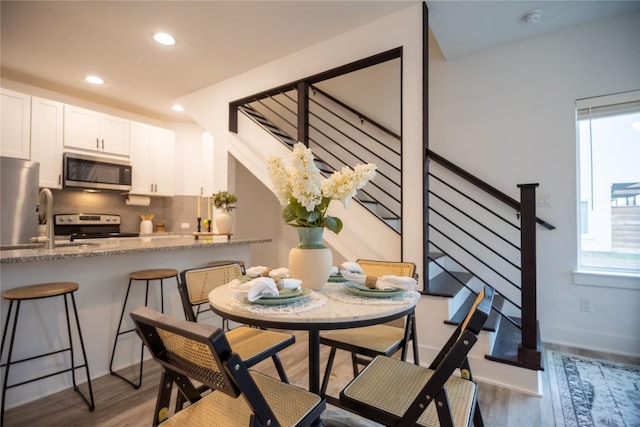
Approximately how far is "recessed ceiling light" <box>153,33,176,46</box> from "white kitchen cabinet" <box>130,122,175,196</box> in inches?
77.1

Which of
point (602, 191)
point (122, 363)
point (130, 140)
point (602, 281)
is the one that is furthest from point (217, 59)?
point (602, 281)

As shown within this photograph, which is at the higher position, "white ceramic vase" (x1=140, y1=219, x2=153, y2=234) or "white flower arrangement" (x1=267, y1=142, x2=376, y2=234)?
"white flower arrangement" (x1=267, y1=142, x2=376, y2=234)

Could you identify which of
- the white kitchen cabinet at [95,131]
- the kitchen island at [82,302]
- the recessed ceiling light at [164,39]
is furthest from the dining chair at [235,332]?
the white kitchen cabinet at [95,131]

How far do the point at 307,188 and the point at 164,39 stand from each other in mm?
2557

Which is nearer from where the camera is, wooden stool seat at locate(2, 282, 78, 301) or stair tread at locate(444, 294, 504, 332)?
wooden stool seat at locate(2, 282, 78, 301)

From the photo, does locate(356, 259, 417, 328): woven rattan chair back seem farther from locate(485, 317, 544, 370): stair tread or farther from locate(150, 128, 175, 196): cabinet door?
locate(150, 128, 175, 196): cabinet door

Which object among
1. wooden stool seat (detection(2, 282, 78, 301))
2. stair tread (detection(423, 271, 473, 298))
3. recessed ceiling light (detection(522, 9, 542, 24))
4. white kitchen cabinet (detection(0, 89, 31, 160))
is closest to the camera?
wooden stool seat (detection(2, 282, 78, 301))

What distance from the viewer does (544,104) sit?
9.41ft

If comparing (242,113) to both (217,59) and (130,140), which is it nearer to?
(217,59)

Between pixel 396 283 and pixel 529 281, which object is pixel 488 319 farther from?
pixel 396 283

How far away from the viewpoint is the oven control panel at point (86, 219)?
12.5ft

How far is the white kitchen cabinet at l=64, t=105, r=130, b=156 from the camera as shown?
12.4 feet

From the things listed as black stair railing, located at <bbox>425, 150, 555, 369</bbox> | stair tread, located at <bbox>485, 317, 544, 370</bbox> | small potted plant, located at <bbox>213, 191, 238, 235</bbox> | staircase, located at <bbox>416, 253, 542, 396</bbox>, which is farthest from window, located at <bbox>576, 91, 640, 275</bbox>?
small potted plant, located at <bbox>213, 191, 238, 235</bbox>

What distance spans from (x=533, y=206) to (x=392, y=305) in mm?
1419
